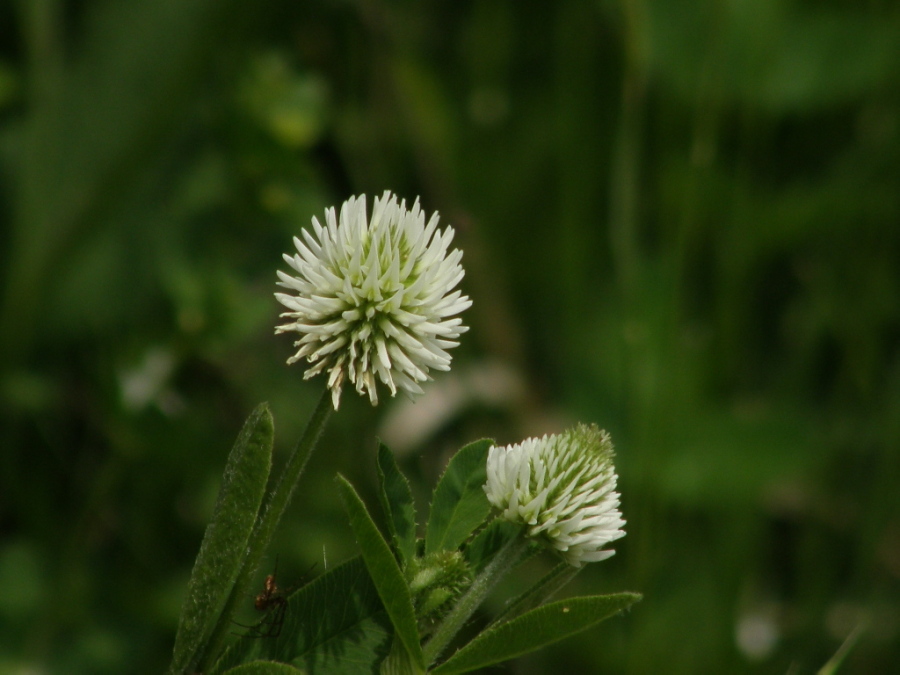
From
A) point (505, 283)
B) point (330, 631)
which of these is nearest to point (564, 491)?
point (330, 631)

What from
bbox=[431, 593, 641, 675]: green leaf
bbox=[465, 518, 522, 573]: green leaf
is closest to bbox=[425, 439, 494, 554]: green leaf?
bbox=[465, 518, 522, 573]: green leaf

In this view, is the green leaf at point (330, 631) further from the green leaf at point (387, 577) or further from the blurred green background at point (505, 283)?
the blurred green background at point (505, 283)

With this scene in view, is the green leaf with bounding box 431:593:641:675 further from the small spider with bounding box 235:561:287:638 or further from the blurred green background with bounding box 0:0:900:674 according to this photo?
the blurred green background with bounding box 0:0:900:674

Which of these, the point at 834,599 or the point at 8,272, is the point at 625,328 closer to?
the point at 834,599

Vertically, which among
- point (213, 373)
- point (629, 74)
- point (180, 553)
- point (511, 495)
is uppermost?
point (629, 74)

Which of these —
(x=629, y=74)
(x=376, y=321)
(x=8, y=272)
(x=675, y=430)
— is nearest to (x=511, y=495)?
(x=376, y=321)
